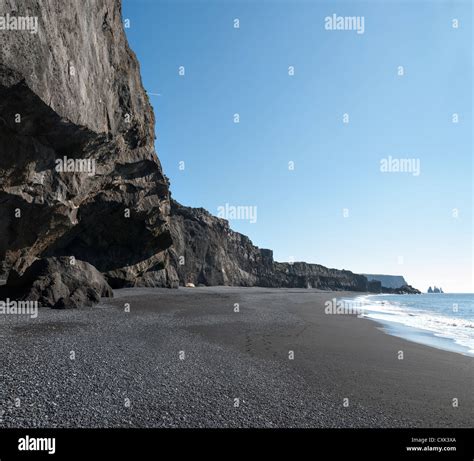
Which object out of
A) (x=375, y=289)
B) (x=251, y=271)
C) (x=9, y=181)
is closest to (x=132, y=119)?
(x=9, y=181)

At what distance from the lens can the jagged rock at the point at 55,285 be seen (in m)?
17.2

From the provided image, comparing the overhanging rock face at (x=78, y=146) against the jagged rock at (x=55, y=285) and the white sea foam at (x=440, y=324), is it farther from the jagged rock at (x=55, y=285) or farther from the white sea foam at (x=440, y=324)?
the white sea foam at (x=440, y=324)

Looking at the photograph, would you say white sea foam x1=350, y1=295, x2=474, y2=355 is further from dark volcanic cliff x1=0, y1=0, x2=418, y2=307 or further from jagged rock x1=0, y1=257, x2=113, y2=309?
dark volcanic cliff x1=0, y1=0, x2=418, y2=307

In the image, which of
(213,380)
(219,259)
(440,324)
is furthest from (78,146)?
(219,259)

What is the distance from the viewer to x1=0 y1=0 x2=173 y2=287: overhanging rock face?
14.8m

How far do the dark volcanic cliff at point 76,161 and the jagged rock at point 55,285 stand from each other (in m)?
0.07

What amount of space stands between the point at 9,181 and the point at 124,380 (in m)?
16.8

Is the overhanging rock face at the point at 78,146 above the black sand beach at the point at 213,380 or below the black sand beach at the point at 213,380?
above

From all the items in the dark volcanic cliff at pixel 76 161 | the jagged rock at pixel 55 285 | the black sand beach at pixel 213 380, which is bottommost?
the black sand beach at pixel 213 380

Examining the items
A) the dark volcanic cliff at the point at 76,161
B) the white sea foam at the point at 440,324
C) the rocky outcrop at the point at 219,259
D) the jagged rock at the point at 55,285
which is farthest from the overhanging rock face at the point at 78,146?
the white sea foam at the point at 440,324

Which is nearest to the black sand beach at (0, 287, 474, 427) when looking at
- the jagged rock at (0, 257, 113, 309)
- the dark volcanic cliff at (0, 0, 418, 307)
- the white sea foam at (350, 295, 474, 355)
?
the jagged rock at (0, 257, 113, 309)

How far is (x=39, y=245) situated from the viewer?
26281 mm

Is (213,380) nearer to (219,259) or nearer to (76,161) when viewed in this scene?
(76,161)
